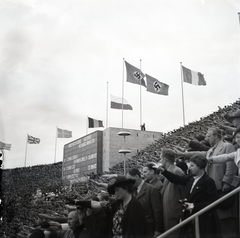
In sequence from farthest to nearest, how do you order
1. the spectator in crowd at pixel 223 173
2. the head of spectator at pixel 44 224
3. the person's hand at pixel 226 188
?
the head of spectator at pixel 44 224 < the person's hand at pixel 226 188 < the spectator in crowd at pixel 223 173

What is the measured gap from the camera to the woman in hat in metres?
3.57

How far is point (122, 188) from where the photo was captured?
Answer: 3771 mm

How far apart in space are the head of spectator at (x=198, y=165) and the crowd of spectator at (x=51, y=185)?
0.94ft

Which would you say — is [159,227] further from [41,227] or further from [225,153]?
[41,227]

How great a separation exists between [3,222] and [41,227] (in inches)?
49.9

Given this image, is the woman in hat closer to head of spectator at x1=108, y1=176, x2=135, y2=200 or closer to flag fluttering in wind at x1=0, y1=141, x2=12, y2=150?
head of spectator at x1=108, y1=176, x2=135, y2=200

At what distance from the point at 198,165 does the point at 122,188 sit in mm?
931

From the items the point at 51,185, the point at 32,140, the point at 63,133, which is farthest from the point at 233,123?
the point at 32,140

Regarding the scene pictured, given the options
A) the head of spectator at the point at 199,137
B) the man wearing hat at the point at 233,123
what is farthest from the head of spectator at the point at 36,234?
the man wearing hat at the point at 233,123

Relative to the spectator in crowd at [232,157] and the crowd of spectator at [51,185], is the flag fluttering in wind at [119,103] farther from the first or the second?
→ the spectator in crowd at [232,157]

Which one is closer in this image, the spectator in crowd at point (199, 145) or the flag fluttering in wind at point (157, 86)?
the spectator in crowd at point (199, 145)

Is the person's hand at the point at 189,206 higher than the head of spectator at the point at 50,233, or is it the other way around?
the person's hand at the point at 189,206

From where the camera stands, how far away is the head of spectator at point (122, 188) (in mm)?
3713

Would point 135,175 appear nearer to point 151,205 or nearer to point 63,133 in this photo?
point 151,205
